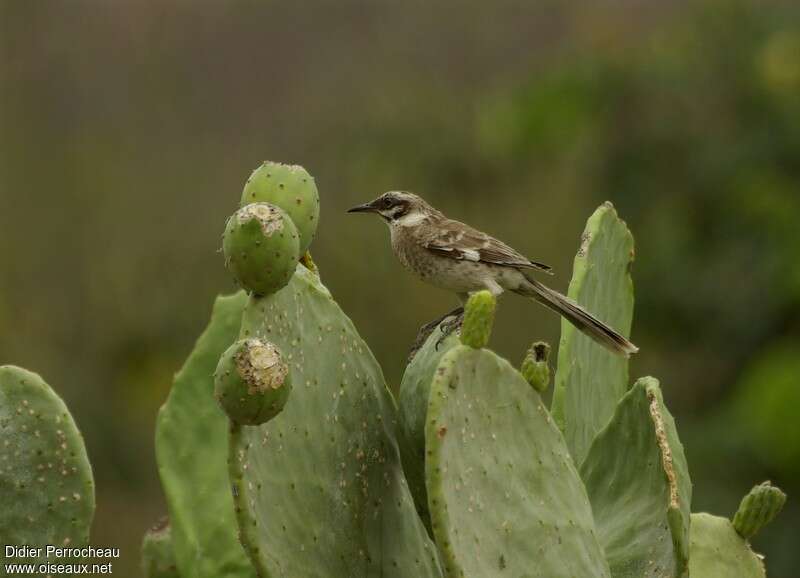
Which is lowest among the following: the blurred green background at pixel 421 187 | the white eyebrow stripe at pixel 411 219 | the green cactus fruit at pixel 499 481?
the blurred green background at pixel 421 187

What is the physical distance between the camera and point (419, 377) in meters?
3.34

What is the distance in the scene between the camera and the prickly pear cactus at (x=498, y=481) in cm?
296

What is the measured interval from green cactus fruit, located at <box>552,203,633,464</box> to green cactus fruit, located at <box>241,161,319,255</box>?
839mm

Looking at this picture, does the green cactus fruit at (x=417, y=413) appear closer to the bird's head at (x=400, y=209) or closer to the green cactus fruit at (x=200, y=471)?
the green cactus fruit at (x=200, y=471)

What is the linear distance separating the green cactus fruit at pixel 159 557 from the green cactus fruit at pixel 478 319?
56.9 inches

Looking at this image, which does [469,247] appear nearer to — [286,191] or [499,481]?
[286,191]

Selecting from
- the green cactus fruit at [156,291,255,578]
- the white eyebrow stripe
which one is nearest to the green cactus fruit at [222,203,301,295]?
the green cactus fruit at [156,291,255,578]

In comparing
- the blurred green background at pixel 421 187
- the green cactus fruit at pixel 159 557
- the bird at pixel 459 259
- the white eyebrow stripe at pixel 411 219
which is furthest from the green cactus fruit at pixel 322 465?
the blurred green background at pixel 421 187

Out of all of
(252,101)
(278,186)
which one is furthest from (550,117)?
(278,186)

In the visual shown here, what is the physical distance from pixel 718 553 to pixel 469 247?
1.44 metres

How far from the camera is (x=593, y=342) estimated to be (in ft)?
13.6

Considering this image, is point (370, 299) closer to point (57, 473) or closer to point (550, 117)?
point (550, 117)

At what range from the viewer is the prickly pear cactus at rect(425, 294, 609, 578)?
117 inches

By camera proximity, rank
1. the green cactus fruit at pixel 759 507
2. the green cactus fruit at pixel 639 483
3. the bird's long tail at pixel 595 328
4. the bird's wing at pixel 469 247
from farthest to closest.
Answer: the bird's wing at pixel 469 247 < the bird's long tail at pixel 595 328 < the green cactus fruit at pixel 759 507 < the green cactus fruit at pixel 639 483
